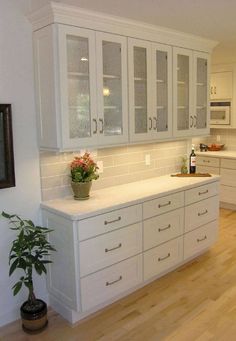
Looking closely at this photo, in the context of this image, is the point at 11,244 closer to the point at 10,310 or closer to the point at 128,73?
the point at 10,310

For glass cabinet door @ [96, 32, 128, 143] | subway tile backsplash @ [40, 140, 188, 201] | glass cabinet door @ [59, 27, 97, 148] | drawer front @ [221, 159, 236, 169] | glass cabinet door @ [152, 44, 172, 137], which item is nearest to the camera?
glass cabinet door @ [59, 27, 97, 148]

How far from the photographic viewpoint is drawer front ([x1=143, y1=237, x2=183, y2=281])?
10.1 feet

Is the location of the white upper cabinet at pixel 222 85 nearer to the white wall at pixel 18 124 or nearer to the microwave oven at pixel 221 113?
the microwave oven at pixel 221 113

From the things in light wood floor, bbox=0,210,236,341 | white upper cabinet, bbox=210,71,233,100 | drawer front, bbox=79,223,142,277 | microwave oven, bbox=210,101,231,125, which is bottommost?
light wood floor, bbox=0,210,236,341

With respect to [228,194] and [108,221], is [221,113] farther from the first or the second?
[108,221]

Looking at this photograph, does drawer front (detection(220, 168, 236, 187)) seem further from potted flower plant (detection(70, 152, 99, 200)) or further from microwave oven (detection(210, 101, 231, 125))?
potted flower plant (detection(70, 152, 99, 200))

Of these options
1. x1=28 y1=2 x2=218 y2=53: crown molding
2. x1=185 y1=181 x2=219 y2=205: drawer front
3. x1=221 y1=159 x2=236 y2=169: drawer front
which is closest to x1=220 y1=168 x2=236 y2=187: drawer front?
x1=221 y1=159 x2=236 y2=169: drawer front

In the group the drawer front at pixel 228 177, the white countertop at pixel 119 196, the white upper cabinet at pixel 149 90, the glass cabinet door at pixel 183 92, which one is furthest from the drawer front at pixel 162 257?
the drawer front at pixel 228 177

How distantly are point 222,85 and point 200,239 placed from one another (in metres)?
3.14

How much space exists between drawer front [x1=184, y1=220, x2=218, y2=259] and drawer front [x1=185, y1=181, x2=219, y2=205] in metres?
0.34

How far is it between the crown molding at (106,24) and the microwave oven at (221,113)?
94.9 inches

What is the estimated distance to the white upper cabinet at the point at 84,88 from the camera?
254 cm

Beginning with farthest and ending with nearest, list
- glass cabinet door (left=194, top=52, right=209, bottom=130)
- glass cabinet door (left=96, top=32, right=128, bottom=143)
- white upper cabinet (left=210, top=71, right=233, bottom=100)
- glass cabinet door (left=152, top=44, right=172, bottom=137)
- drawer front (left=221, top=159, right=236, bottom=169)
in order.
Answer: white upper cabinet (left=210, top=71, right=233, bottom=100), drawer front (left=221, top=159, right=236, bottom=169), glass cabinet door (left=194, top=52, right=209, bottom=130), glass cabinet door (left=152, top=44, right=172, bottom=137), glass cabinet door (left=96, top=32, right=128, bottom=143)

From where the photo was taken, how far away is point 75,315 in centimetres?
269
